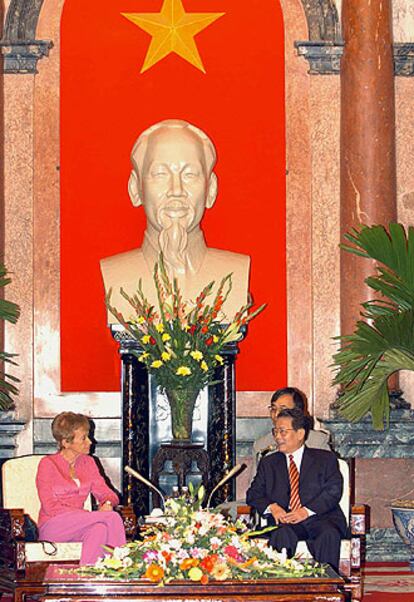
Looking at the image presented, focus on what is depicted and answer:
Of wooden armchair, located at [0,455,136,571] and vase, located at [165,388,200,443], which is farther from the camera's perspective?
vase, located at [165,388,200,443]

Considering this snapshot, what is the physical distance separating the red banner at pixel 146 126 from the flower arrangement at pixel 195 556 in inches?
171

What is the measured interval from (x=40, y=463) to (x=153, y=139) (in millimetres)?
2593

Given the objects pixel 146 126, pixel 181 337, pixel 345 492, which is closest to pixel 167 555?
pixel 345 492

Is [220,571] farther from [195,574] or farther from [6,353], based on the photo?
[6,353]

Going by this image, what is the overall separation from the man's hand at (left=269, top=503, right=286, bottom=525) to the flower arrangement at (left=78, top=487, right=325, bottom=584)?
137 cm

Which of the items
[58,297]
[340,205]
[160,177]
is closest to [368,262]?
[340,205]

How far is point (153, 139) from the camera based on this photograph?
918 centimetres

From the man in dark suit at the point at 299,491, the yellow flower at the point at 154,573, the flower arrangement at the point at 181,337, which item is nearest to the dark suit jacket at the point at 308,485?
the man in dark suit at the point at 299,491

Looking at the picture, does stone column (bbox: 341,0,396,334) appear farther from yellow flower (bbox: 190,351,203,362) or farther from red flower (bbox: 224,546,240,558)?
red flower (bbox: 224,546,240,558)

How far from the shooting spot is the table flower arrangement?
8602mm

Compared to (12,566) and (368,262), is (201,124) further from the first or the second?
(12,566)

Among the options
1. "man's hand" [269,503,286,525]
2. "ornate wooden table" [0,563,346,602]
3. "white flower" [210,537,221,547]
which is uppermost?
"man's hand" [269,503,286,525]

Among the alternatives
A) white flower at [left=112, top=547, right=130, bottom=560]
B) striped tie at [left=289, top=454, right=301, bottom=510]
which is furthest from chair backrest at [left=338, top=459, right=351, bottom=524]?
white flower at [left=112, top=547, right=130, bottom=560]

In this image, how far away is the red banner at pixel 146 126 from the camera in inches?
396
